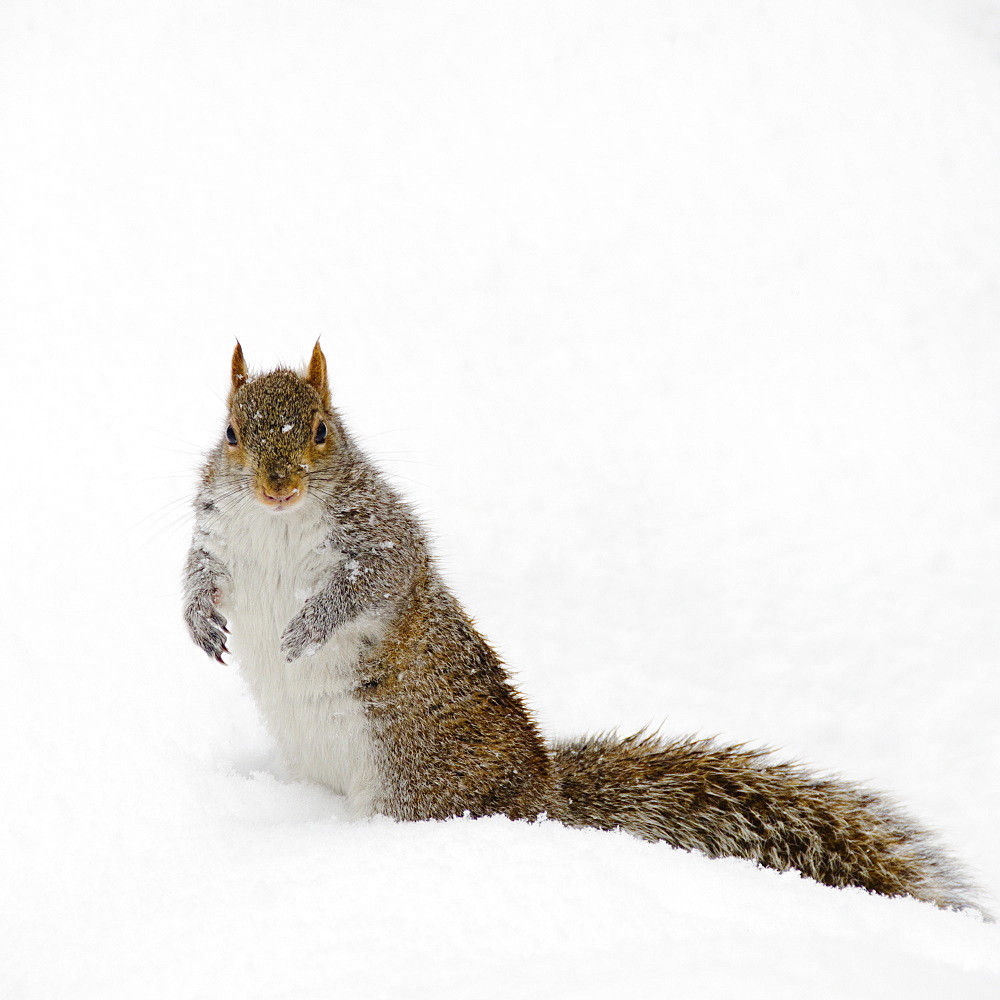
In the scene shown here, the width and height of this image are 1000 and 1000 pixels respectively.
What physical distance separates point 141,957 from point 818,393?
3.77 m

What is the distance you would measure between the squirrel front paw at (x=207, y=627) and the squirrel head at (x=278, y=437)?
0.39 m

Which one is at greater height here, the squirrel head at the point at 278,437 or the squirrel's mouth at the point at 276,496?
the squirrel head at the point at 278,437

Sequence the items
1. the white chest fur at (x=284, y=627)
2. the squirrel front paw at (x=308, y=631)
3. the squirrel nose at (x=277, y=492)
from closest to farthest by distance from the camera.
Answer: the squirrel nose at (x=277, y=492) < the squirrel front paw at (x=308, y=631) < the white chest fur at (x=284, y=627)

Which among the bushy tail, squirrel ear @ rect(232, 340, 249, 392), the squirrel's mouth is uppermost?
squirrel ear @ rect(232, 340, 249, 392)

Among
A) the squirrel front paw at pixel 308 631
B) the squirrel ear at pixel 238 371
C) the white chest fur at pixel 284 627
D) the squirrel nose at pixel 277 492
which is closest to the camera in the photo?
the squirrel nose at pixel 277 492

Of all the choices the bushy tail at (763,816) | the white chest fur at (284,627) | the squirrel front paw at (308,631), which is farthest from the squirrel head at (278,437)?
the bushy tail at (763,816)

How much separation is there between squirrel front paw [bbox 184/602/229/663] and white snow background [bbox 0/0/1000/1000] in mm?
314

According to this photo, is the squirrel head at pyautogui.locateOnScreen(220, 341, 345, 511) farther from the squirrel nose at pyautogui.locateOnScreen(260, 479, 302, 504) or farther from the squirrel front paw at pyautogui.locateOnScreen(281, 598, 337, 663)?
the squirrel front paw at pyautogui.locateOnScreen(281, 598, 337, 663)

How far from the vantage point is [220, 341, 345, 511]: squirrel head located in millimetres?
2807

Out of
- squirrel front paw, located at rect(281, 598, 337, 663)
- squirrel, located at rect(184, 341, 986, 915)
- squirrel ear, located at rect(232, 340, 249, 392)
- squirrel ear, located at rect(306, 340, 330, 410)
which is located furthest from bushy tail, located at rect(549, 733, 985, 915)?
squirrel ear, located at rect(232, 340, 249, 392)

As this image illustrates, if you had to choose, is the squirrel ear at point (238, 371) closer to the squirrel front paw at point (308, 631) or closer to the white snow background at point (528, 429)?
the squirrel front paw at point (308, 631)

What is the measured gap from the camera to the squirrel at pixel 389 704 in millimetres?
2974

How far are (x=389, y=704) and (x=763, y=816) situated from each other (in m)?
1.09

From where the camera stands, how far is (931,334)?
507 cm
